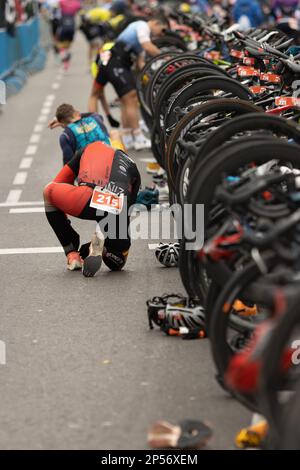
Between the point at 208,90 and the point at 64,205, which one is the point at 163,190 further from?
the point at 64,205

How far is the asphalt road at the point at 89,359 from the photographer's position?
5.84 metres

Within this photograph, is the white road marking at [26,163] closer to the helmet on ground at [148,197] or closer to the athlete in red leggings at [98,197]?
the helmet on ground at [148,197]

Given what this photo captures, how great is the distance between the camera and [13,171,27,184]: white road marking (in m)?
14.7

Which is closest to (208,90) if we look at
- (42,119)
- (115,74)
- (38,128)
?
(115,74)

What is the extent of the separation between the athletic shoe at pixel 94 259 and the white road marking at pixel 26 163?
262 inches

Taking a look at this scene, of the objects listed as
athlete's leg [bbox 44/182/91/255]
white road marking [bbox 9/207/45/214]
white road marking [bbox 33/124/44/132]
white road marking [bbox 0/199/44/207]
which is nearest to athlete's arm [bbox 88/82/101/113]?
Answer: white road marking [bbox 0/199/44/207]

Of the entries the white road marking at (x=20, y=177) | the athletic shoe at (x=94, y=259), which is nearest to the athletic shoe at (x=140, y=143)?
the white road marking at (x=20, y=177)

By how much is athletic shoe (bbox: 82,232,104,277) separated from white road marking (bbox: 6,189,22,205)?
380 centimetres

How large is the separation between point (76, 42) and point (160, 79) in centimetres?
3895

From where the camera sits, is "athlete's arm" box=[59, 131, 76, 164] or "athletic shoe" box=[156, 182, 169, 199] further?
"athletic shoe" box=[156, 182, 169, 199]

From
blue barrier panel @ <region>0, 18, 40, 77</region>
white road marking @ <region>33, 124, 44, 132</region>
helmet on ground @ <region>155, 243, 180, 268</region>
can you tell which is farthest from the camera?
blue barrier panel @ <region>0, 18, 40, 77</region>

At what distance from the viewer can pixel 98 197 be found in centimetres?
929

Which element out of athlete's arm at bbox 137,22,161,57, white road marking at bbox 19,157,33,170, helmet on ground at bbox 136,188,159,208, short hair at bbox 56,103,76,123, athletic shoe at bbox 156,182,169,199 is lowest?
white road marking at bbox 19,157,33,170

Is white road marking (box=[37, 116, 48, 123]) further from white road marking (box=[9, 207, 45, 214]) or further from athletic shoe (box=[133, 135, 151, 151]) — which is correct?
white road marking (box=[9, 207, 45, 214])
